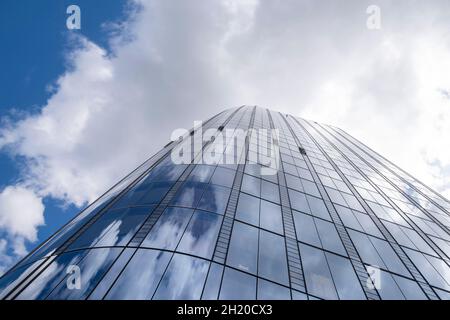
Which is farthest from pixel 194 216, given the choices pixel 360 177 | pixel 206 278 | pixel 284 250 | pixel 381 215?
pixel 360 177

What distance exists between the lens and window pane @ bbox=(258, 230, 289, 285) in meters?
12.1

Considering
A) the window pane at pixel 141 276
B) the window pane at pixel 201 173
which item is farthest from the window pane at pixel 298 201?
the window pane at pixel 141 276

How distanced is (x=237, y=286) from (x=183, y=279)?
2.20 m

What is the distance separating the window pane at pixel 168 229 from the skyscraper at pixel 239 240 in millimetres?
52

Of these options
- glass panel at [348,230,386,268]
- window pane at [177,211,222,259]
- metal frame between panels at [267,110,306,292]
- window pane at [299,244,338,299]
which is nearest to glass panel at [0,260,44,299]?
window pane at [177,211,222,259]

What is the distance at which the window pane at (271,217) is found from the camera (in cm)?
1579

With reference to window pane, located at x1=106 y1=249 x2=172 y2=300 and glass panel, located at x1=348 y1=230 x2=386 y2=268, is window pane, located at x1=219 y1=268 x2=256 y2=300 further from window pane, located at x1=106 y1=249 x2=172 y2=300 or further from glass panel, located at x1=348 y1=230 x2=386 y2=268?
glass panel, located at x1=348 y1=230 x2=386 y2=268

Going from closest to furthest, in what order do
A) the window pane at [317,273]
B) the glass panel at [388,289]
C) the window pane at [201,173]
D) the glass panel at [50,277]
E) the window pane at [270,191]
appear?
the glass panel at [50,277] < the window pane at [317,273] < the glass panel at [388,289] < the window pane at [201,173] < the window pane at [270,191]

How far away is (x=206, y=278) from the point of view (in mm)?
10766

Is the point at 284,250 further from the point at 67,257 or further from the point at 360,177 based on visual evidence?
the point at 360,177

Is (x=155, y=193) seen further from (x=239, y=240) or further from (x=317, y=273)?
(x=317, y=273)

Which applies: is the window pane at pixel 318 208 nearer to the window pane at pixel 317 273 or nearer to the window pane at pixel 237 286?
the window pane at pixel 317 273

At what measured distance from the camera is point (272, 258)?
13219mm
